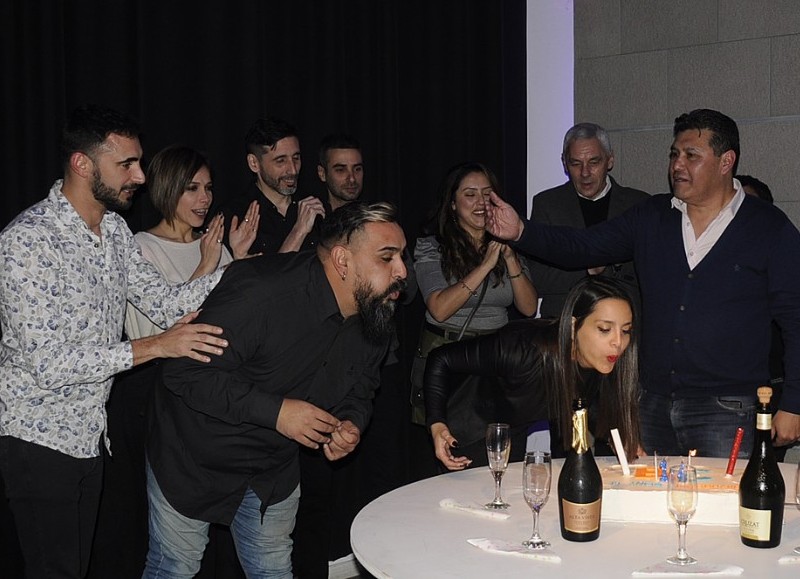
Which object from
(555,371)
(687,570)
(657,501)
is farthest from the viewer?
(555,371)

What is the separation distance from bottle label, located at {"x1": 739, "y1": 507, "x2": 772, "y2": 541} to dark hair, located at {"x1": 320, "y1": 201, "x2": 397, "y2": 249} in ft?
4.00

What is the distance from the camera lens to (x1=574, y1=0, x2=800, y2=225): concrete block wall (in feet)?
14.6

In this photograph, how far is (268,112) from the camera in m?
4.11

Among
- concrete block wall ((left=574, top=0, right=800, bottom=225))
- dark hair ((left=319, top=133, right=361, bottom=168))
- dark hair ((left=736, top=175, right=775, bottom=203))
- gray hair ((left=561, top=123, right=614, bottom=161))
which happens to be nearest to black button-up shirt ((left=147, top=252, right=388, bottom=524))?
dark hair ((left=319, top=133, right=361, bottom=168))

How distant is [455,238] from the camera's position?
13.1ft

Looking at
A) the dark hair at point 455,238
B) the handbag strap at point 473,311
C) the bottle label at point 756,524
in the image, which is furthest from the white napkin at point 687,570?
the dark hair at point 455,238

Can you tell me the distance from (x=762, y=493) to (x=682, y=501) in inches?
11.2

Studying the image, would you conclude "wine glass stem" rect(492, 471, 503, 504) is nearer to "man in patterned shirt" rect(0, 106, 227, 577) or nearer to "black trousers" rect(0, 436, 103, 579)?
"man in patterned shirt" rect(0, 106, 227, 577)

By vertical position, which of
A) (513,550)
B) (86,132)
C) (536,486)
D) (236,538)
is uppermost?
(86,132)

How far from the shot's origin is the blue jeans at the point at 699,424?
3227mm

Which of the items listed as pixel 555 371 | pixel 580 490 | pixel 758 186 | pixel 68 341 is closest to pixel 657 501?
pixel 580 490

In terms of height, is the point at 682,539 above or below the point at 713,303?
below

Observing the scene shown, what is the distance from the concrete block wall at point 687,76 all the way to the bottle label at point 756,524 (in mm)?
2747

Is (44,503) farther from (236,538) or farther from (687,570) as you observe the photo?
(687,570)
